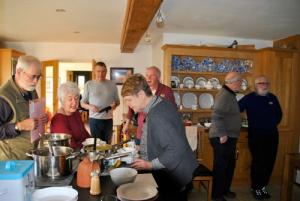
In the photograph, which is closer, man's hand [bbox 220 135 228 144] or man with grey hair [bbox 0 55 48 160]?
man with grey hair [bbox 0 55 48 160]

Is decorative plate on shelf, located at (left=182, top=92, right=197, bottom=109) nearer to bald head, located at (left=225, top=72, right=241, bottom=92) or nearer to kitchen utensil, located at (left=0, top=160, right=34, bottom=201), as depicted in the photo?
bald head, located at (left=225, top=72, right=241, bottom=92)

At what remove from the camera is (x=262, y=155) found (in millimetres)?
3166

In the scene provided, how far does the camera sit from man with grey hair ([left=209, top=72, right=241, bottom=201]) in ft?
9.12

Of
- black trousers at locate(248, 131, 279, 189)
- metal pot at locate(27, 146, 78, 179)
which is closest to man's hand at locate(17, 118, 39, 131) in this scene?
metal pot at locate(27, 146, 78, 179)

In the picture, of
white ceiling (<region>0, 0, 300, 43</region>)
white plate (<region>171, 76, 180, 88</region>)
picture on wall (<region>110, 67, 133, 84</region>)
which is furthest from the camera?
picture on wall (<region>110, 67, 133, 84</region>)

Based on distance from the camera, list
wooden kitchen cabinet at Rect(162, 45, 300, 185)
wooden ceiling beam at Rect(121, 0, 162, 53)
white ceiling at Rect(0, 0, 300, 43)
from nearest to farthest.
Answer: wooden ceiling beam at Rect(121, 0, 162, 53)
white ceiling at Rect(0, 0, 300, 43)
wooden kitchen cabinet at Rect(162, 45, 300, 185)

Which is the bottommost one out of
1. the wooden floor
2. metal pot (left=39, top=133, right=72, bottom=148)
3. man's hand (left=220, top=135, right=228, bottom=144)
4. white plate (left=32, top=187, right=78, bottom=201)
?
the wooden floor

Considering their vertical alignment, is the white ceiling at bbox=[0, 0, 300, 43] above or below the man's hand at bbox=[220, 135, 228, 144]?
above

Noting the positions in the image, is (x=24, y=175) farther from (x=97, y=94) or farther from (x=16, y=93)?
(x=97, y=94)

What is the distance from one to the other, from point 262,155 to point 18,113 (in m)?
2.82

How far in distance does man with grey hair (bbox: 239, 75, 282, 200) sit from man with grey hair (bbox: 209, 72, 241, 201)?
0.45 m

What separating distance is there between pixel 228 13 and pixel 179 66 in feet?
3.92

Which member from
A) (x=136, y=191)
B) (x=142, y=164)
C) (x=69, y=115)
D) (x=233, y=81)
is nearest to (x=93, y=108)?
(x=69, y=115)

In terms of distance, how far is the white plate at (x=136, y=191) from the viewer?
3.71 ft
